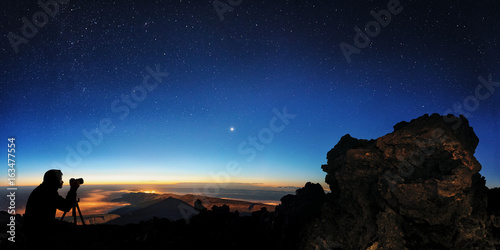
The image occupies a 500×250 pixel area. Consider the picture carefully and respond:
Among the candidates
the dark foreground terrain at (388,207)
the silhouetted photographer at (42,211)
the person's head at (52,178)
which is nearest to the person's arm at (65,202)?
the silhouetted photographer at (42,211)

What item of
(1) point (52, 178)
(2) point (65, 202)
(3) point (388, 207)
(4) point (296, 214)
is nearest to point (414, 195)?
(3) point (388, 207)

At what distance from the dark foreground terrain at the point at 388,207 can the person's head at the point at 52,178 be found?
3.95m

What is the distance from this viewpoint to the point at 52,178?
6359mm

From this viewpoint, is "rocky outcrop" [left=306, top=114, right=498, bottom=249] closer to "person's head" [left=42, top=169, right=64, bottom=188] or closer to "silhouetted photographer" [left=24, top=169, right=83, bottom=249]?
"silhouetted photographer" [left=24, top=169, right=83, bottom=249]

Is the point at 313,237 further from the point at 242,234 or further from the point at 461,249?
the point at 461,249

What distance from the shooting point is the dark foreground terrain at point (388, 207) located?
8.53 metres

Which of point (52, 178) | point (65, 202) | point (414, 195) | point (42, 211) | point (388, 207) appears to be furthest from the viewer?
point (388, 207)

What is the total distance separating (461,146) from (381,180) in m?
3.12

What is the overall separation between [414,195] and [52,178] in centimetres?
1159

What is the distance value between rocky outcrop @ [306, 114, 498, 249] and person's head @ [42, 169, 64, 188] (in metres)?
9.76

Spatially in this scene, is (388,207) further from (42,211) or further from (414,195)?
(42,211)

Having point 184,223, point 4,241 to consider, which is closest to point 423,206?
point 184,223

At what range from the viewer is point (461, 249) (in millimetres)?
8422

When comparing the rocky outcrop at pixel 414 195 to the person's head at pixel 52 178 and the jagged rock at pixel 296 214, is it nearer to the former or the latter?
the jagged rock at pixel 296 214
